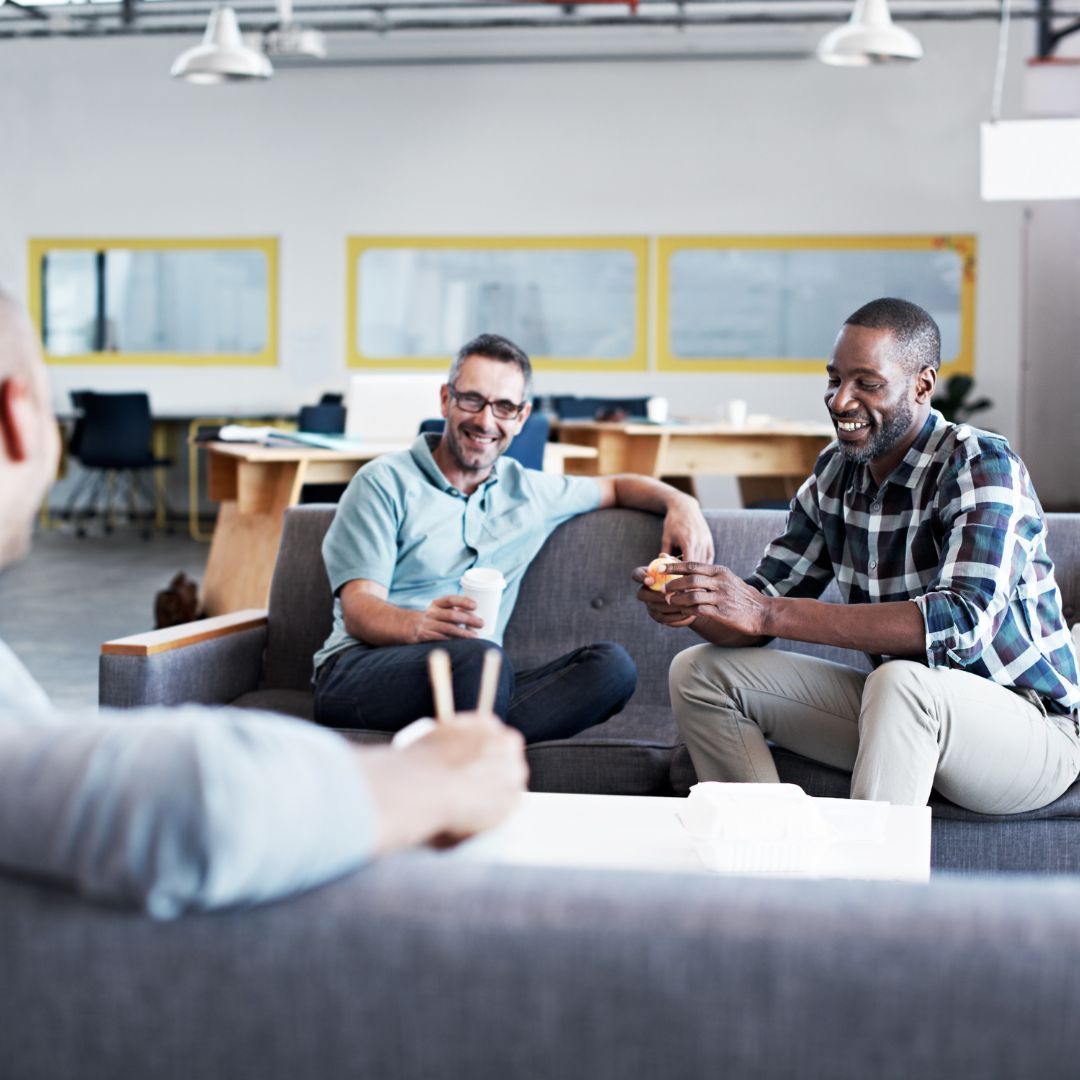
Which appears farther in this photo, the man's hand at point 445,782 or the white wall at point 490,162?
the white wall at point 490,162

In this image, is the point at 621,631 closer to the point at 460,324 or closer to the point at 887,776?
the point at 887,776

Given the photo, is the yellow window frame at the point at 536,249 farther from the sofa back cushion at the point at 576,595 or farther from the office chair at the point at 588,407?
the sofa back cushion at the point at 576,595

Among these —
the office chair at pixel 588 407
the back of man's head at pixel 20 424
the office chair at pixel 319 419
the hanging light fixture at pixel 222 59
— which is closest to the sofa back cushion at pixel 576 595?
the back of man's head at pixel 20 424

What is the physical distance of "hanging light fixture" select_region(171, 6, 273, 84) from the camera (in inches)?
281

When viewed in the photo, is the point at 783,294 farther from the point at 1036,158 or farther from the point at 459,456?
the point at 459,456

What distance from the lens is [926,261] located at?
34.7 ft

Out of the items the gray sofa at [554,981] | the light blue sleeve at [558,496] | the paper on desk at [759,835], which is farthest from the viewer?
the light blue sleeve at [558,496]

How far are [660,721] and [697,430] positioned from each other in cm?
363

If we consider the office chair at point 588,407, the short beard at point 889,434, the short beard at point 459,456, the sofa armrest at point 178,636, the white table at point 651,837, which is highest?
the office chair at point 588,407

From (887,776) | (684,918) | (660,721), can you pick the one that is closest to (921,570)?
(887,776)

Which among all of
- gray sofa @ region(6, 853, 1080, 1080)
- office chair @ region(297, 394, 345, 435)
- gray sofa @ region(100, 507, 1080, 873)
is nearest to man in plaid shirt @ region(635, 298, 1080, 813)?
gray sofa @ region(100, 507, 1080, 873)

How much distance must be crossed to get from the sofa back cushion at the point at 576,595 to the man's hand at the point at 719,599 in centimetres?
57

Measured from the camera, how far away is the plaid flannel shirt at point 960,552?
7.38 feet

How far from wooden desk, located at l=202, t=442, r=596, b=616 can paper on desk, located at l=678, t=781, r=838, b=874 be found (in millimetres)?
3293
